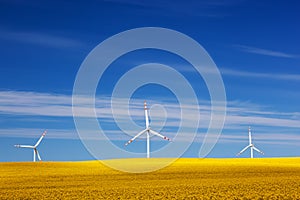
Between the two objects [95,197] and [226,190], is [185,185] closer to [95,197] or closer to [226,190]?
[226,190]

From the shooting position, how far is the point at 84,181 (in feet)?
177

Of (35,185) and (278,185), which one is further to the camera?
(35,185)

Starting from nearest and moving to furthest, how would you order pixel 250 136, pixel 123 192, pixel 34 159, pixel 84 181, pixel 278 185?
pixel 123 192, pixel 278 185, pixel 84 181, pixel 34 159, pixel 250 136

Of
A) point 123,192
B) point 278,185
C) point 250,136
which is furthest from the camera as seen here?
point 250,136

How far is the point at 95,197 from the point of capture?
125 feet

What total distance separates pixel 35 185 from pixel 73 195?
472 inches

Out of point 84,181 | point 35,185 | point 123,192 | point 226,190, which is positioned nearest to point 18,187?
point 35,185

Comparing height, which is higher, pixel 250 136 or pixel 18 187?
pixel 250 136

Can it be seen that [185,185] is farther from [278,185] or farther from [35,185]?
[35,185]

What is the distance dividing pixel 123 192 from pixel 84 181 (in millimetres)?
13346

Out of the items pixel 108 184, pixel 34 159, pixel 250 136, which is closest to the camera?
pixel 108 184

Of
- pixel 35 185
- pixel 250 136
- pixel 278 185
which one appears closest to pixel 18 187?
pixel 35 185

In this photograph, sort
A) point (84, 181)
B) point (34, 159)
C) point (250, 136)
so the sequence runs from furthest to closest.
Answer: point (250, 136) → point (34, 159) → point (84, 181)

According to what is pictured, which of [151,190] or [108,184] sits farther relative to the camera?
[108,184]
